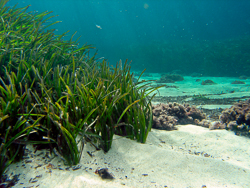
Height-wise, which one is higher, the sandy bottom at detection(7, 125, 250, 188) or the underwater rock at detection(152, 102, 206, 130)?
the underwater rock at detection(152, 102, 206, 130)

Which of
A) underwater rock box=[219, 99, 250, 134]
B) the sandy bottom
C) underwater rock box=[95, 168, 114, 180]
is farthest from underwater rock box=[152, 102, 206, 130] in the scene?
underwater rock box=[95, 168, 114, 180]

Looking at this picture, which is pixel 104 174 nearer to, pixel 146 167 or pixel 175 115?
pixel 146 167

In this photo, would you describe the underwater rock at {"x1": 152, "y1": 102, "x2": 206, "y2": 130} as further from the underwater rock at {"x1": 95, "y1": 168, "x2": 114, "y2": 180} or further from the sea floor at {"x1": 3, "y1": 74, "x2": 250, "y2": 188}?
the underwater rock at {"x1": 95, "y1": 168, "x2": 114, "y2": 180}

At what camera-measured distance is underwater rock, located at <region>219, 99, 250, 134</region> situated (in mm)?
3338

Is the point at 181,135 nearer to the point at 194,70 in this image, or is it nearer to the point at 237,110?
the point at 237,110

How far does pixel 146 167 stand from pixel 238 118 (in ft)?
9.62

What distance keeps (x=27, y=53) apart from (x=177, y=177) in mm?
3950

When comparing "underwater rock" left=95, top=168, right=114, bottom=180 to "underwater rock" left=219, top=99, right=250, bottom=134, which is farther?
"underwater rock" left=219, top=99, right=250, bottom=134

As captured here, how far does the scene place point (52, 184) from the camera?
4.99ft

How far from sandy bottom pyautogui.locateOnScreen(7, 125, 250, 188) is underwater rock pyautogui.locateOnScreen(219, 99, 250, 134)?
794 mm

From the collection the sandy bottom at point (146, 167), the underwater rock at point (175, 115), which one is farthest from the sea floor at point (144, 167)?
the underwater rock at point (175, 115)

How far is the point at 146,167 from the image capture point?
1.98 meters

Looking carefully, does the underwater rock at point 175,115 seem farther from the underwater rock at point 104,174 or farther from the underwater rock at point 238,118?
the underwater rock at point 104,174

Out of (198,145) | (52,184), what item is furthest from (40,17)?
(198,145)
